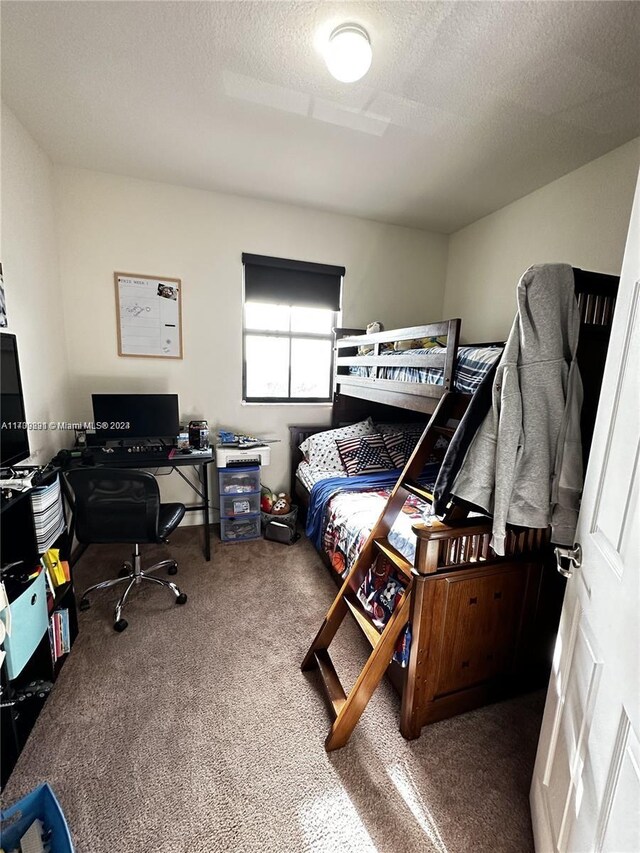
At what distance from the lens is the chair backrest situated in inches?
78.9

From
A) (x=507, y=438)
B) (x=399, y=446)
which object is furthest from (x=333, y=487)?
(x=507, y=438)

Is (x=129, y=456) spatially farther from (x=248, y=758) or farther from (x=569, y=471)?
(x=569, y=471)

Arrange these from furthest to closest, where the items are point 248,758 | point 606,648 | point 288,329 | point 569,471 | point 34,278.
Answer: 1. point 288,329
2. point 34,278
3. point 248,758
4. point 569,471
5. point 606,648

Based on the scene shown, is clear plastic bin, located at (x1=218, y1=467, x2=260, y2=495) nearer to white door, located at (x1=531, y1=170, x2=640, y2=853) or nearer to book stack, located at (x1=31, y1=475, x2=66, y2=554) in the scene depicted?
book stack, located at (x1=31, y1=475, x2=66, y2=554)

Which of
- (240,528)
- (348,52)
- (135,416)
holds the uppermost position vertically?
(348,52)

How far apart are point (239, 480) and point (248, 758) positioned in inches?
75.1

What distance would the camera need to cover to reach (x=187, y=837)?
1145 mm

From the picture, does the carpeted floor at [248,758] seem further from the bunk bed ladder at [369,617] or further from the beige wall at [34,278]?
the beige wall at [34,278]

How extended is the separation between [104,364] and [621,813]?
11.2 ft

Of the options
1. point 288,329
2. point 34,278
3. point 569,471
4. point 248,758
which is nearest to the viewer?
point 569,471

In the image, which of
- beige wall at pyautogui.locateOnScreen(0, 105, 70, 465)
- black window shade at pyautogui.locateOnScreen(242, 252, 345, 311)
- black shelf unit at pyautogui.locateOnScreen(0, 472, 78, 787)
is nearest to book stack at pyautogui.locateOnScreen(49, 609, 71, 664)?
black shelf unit at pyautogui.locateOnScreen(0, 472, 78, 787)

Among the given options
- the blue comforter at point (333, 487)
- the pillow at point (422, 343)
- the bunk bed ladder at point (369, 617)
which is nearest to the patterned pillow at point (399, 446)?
the blue comforter at point (333, 487)

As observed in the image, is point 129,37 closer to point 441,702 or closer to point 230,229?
point 230,229

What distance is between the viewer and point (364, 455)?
10.00 feet
